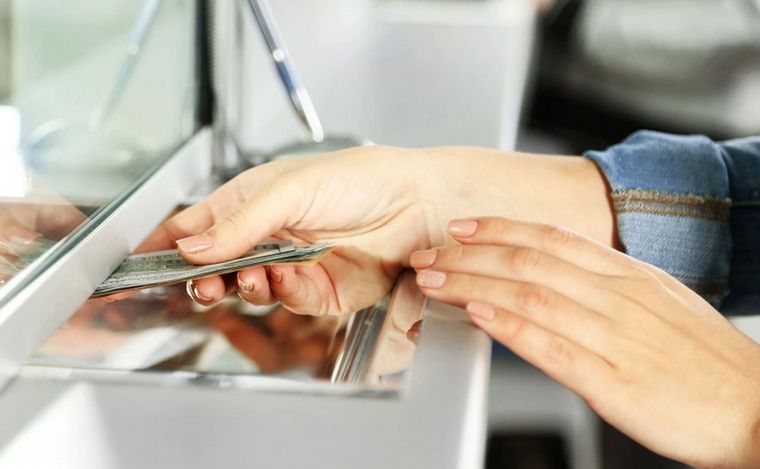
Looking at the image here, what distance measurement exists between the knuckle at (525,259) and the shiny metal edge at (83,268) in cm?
30

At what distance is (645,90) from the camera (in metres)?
3.16

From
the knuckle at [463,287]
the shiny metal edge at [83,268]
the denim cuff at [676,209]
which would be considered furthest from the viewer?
the denim cuff at [676,209]

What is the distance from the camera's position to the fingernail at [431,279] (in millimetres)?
686

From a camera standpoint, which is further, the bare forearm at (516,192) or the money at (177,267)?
the bare forearm at (516,192)

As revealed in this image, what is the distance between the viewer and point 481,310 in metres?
0.65

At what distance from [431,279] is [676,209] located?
10.6 inches

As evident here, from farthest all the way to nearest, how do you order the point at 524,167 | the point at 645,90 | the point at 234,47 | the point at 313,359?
the point at 645,90
the point at 234,47
the point at 524,167
the point at 313,359

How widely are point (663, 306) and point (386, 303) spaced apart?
0.63 ft

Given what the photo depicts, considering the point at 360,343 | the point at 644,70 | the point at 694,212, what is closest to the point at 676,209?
the point at 694,212

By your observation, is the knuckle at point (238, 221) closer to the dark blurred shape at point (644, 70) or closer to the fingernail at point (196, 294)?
the fingernail at point (196, 294)

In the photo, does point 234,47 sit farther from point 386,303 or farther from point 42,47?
point 386,303

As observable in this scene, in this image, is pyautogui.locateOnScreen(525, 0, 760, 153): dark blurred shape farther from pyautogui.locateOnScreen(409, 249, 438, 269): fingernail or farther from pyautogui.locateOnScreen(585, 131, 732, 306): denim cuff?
pyautogui.locateOnScreen(409, 249, 438, 269): fingernail

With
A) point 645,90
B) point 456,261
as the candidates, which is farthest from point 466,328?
point 645,90

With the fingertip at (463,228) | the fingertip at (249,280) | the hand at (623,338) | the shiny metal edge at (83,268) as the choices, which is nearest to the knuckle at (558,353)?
the hand at (623,338)
